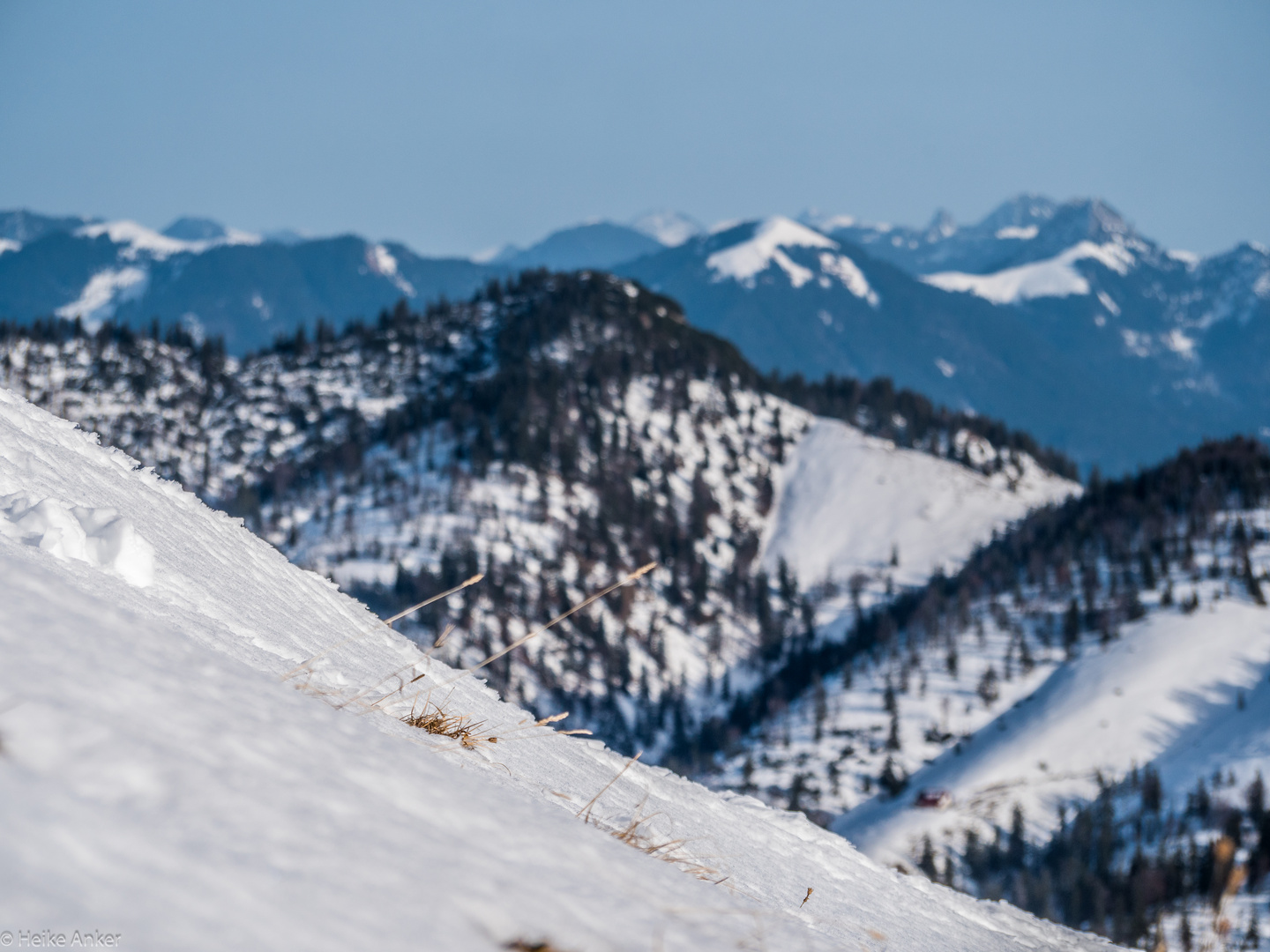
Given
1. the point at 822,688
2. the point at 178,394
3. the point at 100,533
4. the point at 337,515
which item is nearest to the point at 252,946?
the point at 100,533

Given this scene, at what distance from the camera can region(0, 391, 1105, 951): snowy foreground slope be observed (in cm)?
157

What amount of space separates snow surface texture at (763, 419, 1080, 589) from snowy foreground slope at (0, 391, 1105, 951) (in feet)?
597

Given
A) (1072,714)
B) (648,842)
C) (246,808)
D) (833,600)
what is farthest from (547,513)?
(246,808)

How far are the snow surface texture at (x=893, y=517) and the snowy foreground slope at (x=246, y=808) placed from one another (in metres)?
182

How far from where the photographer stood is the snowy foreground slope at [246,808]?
1.57 m

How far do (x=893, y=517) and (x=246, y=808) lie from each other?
196512mm

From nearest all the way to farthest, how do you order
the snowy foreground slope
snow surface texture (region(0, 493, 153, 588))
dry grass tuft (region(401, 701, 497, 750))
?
the snowy foreground slope
snow surface texture (region(0, 493, 153, 588))
dry grass tuft (region(401, 701, 497, 750))

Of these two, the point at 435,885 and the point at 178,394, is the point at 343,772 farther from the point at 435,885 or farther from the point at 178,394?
the point at 178,394

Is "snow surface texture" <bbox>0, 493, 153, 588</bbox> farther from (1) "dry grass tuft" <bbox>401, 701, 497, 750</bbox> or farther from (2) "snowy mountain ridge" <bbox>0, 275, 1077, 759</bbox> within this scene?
(2) "snowy mountain ridge" <bbox>0, 275, 1077, 759</bbox>

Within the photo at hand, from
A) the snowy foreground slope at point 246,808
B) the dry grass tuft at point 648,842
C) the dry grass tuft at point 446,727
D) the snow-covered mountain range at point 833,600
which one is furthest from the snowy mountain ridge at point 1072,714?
the snowy foreground slope at point 246,808

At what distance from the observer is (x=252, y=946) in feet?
4.96

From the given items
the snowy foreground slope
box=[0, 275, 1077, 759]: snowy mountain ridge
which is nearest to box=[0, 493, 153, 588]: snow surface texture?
the snowy foreground slope

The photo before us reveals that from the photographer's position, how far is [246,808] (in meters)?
1.86

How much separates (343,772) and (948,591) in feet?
524
